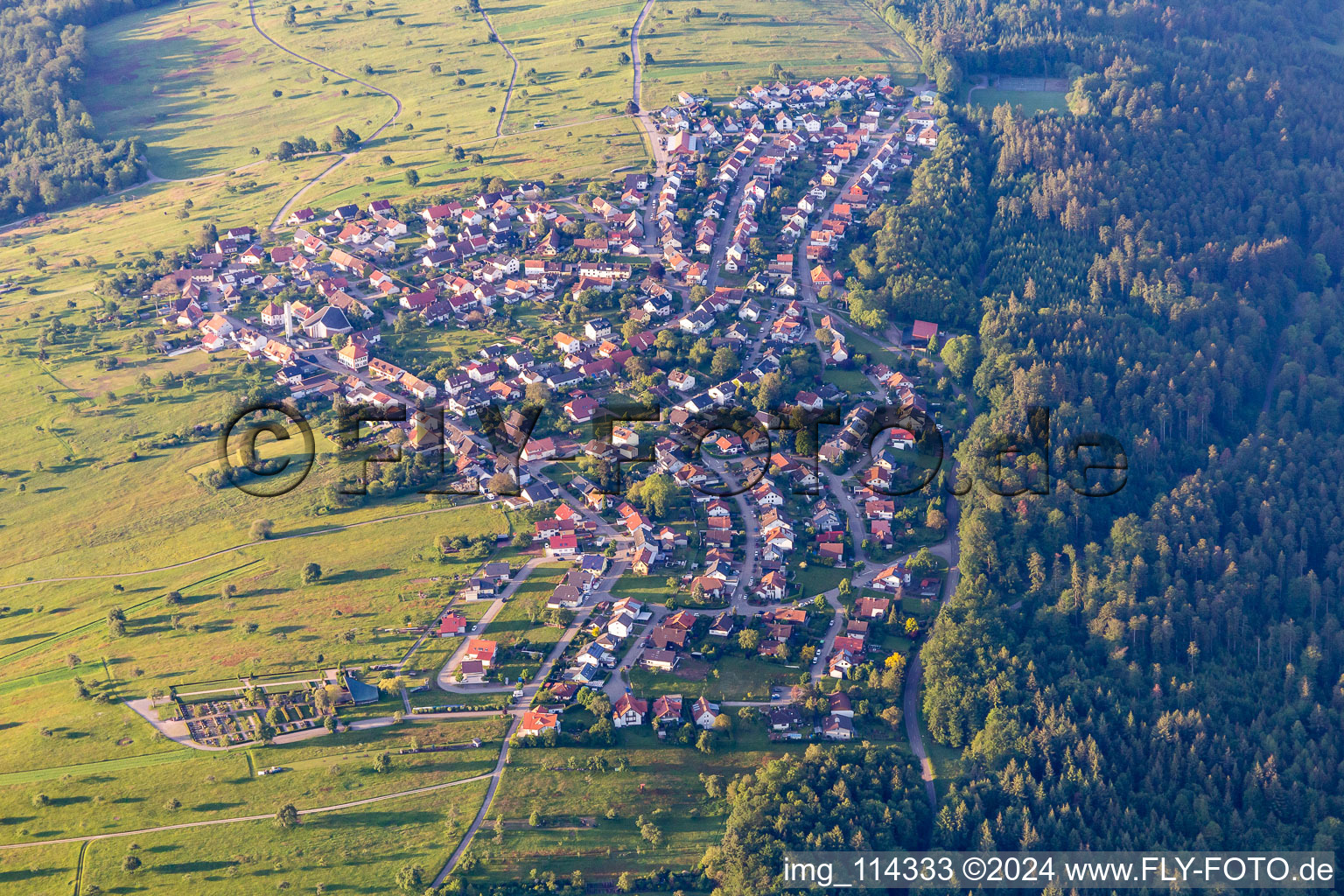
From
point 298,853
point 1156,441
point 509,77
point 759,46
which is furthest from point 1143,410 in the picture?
point 509,77

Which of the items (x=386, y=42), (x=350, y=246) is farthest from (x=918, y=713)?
(x=386, y=42)

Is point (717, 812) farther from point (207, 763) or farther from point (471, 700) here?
point (207, 763)

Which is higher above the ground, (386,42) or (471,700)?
(386,42)

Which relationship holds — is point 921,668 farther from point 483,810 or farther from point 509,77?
point 509,77

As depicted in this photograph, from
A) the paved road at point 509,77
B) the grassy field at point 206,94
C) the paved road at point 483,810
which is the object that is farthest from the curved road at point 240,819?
the grassy field at point 206,94

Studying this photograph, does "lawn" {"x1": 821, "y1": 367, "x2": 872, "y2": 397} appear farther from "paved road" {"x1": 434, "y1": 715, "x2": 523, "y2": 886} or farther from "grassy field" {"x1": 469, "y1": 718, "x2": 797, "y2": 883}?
"paved road" {"x1": 434, "y1": 715, "x2": 523, "y2": 886}

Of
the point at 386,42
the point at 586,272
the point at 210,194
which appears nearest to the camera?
the point at 586,272

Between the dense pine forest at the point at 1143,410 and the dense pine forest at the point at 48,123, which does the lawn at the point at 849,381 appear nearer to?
the dense pine forest at the point at 1143,410
